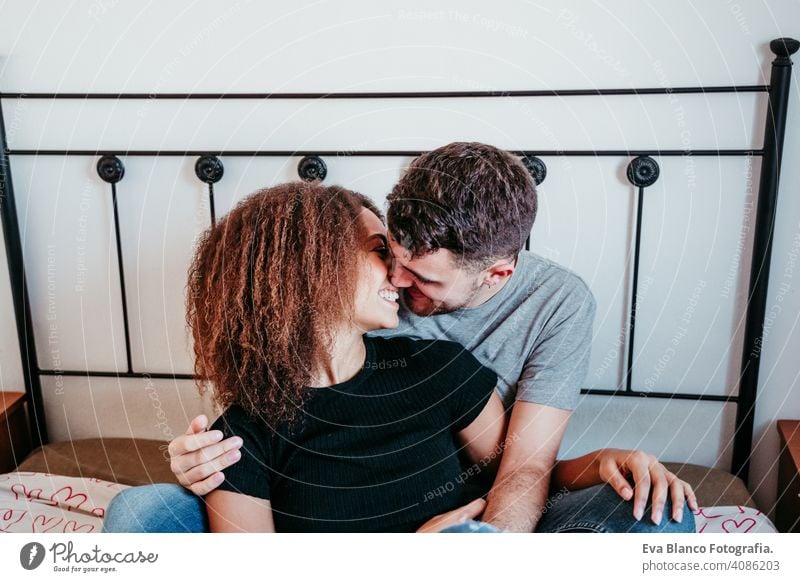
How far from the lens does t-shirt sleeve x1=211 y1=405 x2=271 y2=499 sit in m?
0.83

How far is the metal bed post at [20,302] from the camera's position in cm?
120

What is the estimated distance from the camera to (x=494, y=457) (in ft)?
3.20

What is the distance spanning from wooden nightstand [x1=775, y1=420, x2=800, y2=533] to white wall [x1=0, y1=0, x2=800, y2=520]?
3 cm

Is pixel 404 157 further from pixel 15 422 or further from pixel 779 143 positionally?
pixel 15 422

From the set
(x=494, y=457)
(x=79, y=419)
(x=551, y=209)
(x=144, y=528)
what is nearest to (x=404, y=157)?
(x=551, y=209)

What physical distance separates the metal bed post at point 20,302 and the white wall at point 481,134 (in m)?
0.02

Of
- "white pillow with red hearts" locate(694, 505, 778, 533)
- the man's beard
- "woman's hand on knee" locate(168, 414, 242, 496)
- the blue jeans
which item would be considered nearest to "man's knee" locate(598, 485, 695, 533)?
the blue jeans

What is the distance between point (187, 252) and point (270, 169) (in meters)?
0.19

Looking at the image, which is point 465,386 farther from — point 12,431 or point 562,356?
point 12,431

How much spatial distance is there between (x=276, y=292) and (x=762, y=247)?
0.69 m

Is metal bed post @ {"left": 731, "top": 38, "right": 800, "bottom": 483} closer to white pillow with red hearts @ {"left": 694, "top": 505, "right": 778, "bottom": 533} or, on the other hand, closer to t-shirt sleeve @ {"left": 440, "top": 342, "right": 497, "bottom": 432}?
white pillow with red hearts @ {"left": 694, "top": 505, "right": 778, "bottom": 533}

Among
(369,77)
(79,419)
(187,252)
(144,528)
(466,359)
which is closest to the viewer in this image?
(144,528)

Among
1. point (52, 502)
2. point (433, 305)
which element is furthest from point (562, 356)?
point (52, 502)
